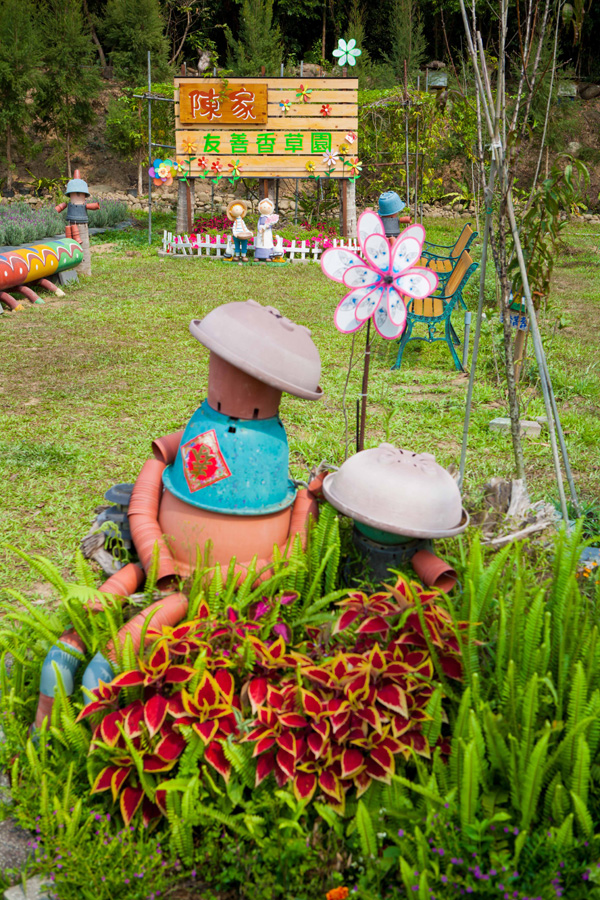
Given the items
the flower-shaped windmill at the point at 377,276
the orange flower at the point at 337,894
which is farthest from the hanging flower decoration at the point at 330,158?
the orange flower at the point at 337,894

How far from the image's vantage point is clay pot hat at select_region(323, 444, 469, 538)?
79.4 inches

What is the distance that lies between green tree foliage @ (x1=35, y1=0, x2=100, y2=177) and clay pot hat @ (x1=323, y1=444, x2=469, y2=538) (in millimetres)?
19964

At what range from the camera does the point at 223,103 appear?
41.1 feet

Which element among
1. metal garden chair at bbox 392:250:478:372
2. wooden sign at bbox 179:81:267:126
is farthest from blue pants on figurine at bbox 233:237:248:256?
metal garden chair at bbox 392:250:478:372

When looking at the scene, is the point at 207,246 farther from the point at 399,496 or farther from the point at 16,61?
the point at 399,496

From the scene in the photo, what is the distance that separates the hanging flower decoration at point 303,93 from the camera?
41.1 ft

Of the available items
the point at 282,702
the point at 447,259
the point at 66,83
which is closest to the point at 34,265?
the point at 447,259

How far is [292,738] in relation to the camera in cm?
166

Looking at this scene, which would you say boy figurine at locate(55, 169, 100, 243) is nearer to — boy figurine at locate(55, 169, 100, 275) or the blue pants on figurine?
boy figurine at locate(55, 169, 100, 275)

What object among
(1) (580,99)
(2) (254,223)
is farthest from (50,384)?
(1) (580,99)

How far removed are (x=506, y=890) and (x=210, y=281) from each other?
9332 mm

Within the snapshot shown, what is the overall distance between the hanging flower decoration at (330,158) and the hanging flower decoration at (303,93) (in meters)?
0.98

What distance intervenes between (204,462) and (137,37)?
21219 mm

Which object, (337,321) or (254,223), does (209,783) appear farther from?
(254,223)
